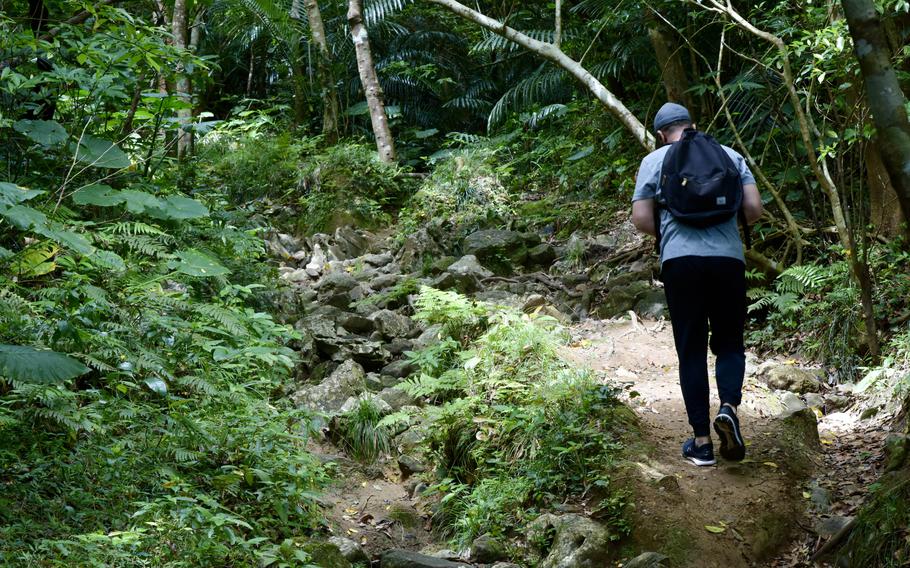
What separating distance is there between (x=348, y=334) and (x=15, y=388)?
4.17m

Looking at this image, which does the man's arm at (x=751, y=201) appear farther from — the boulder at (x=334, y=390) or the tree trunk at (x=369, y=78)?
the tree trunk at (x=369, y=78)

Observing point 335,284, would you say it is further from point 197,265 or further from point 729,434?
point 729,434

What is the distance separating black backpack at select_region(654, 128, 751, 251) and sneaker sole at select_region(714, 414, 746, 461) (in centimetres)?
106

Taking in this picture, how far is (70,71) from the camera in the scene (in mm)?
4742

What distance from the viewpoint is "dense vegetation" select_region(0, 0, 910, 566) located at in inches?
134

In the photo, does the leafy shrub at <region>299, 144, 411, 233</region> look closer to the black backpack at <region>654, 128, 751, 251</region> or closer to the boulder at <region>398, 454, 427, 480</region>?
the boulder at <region>398, 454, 427, 480</region>

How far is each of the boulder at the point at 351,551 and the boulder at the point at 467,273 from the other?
4780 mm

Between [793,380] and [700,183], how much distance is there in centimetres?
255

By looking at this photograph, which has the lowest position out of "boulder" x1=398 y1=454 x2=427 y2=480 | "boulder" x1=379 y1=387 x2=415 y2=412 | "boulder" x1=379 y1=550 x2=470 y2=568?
"boulder" x1=398 y1=454 x2=427 y2=480

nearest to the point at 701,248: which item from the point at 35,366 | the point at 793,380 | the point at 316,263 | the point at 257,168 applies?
the point at 793,380

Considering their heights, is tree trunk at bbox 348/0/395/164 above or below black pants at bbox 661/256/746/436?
above

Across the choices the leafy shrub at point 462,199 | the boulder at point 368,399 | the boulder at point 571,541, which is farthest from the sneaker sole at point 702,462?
the leafy shrub at point 462,199

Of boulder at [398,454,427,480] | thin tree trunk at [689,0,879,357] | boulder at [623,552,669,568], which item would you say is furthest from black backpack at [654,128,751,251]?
boulder at [398,454,427,480]

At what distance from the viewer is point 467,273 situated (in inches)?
344
